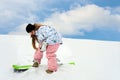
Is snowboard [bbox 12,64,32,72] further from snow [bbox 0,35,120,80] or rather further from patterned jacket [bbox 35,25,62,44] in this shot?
patterned jacket [bbox 35,25,62,44]

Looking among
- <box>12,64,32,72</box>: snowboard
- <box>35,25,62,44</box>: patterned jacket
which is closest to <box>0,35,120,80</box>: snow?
<box>12,64,32,72</box>: snowboard

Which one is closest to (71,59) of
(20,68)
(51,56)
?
(51,56)

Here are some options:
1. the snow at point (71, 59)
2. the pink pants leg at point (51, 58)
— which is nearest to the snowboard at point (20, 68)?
the snow at point (71, 59)

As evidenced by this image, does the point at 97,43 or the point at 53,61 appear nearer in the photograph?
the point at 53,61

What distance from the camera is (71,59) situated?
10.8ft

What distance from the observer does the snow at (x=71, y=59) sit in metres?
2.79

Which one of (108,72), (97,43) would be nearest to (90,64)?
(108,72)

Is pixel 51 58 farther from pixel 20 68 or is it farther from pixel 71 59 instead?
pixel 71 59

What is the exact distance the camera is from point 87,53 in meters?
3.51

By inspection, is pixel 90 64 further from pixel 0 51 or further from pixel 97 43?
pixel 0 51

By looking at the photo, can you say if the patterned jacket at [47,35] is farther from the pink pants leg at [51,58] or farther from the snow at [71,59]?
the snow at [71,59]

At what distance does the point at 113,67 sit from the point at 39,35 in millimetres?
969

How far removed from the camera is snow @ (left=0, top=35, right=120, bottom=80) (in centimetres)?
279

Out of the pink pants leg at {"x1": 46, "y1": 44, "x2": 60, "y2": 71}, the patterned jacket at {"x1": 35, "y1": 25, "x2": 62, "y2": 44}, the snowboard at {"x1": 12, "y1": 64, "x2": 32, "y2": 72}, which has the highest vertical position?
the patterned jacket at {"x1": 35, "y1": 25, "x2": 62, "y2": 44}
